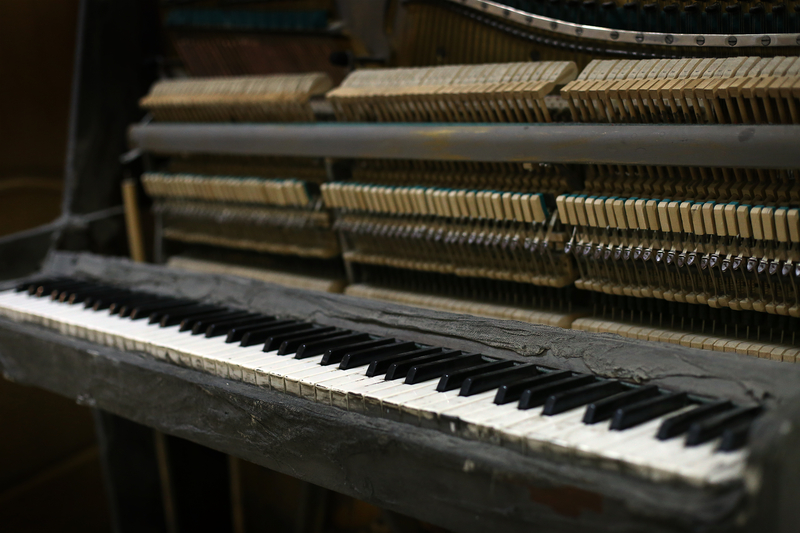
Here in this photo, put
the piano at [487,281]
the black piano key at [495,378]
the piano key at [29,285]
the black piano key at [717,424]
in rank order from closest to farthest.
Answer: the black piano key at [717,424]
the piano at [487,281]
the black piano key at [495,378]
the piano key at [29,285]

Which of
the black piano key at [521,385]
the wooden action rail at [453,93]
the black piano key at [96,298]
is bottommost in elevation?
the black piano key at [96,298]

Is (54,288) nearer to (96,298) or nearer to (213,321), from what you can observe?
(96,298)

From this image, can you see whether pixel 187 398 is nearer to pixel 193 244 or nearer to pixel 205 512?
pixel 193 244

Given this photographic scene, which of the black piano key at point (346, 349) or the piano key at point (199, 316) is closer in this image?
the black piano key at point (346, 349)

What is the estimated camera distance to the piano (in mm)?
1388

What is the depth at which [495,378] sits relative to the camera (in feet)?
5.58

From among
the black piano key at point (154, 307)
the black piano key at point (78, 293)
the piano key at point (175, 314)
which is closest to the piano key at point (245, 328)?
the piano key at point (175, 314)

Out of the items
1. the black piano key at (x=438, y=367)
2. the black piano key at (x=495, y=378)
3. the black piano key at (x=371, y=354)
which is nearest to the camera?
the black piano key at (x=495, y=378)

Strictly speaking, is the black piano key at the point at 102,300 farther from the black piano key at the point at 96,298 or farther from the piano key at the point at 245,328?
the piano key at the point at 245,328

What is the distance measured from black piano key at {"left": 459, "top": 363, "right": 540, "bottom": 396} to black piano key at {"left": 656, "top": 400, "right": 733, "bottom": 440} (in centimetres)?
41

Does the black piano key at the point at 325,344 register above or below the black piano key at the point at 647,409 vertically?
below

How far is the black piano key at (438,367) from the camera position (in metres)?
1.75

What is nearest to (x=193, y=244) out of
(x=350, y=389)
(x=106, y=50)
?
(x=106, y=50)

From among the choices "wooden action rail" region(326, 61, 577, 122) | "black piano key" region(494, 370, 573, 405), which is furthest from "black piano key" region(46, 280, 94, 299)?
"black piano key" region(494, 370, 573, 405)
